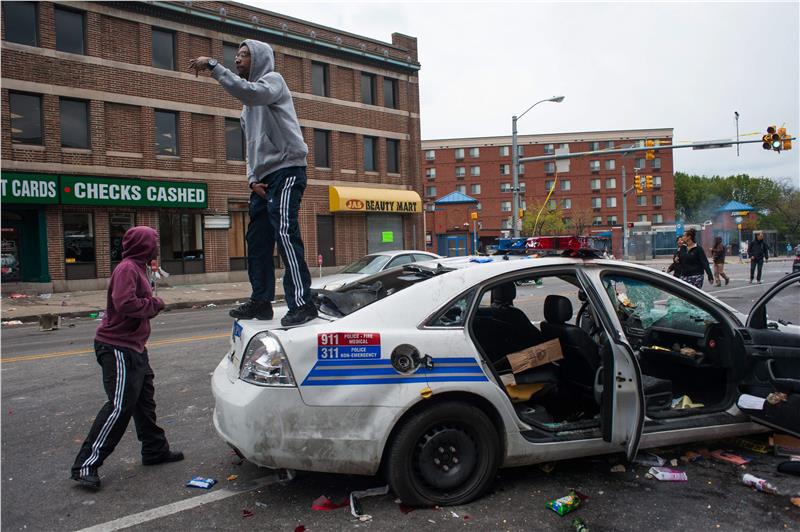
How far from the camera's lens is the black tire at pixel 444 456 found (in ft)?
10.7

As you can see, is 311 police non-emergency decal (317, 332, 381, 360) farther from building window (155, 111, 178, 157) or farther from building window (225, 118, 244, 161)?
building window (225, 118, 244, 161)

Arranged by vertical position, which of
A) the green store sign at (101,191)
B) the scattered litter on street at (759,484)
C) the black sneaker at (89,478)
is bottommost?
the scattered litter on street at (759,484)

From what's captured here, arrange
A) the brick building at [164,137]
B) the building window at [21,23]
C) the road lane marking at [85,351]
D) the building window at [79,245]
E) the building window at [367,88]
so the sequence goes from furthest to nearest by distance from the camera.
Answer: the building window at [367,88]
the building window at [79,245]
the brick building at [164,137]
the building window at [21,23]
the road lane marking at [85,351]

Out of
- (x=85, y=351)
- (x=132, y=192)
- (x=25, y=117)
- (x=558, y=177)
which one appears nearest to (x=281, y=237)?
(x=85, y=351)

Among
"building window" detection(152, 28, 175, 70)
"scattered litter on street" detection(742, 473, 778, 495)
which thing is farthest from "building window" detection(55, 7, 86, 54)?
"scattered litter on street" detection(742, 473, 778, 495)

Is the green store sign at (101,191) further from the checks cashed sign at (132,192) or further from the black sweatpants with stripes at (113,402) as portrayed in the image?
the black sweatpants with stripes at (113,402)

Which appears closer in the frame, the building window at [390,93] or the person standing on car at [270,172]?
the person standing on car at [270,172]

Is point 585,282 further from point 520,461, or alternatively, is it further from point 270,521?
point 270,521

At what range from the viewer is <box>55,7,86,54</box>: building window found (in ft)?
68.6

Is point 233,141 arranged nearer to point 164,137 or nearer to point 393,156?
point 164,137

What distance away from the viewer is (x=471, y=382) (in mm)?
3367

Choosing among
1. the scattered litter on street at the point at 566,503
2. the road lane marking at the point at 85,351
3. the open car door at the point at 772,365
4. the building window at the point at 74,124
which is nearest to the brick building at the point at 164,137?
the building window at the point at 74,124

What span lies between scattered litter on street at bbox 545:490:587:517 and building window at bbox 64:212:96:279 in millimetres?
21679

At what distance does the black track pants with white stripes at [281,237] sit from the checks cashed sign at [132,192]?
63.1 feet
